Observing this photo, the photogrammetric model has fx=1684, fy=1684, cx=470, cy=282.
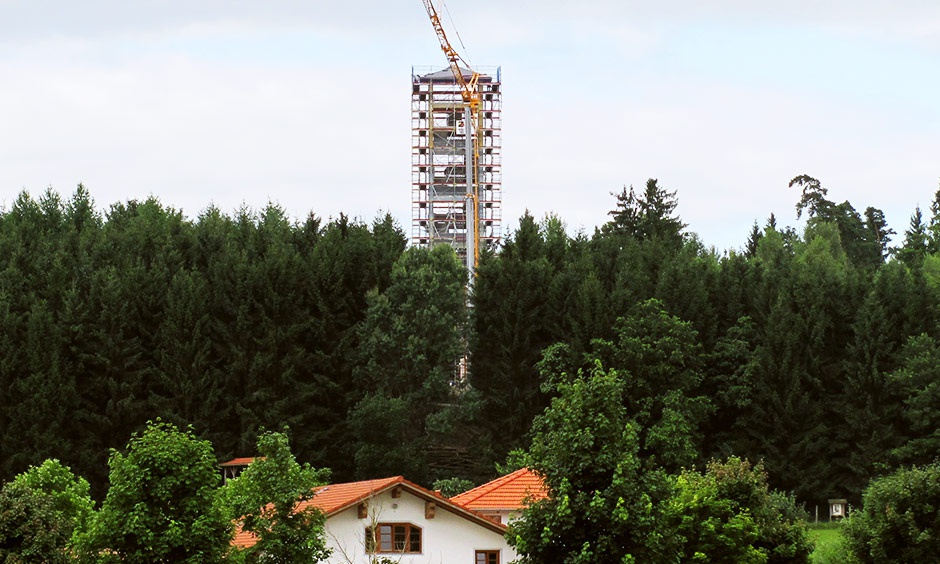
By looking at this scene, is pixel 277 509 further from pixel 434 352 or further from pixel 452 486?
pixel 434 352

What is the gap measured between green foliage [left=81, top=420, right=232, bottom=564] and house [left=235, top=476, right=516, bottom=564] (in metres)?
11.8

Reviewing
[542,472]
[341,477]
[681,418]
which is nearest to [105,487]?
[341,477]

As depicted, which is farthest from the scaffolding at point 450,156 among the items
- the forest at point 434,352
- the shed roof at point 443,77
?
the forest at point 434,352

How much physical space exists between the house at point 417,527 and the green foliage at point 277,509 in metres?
8.40

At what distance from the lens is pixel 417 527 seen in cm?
5575

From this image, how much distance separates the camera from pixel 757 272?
85.9 m

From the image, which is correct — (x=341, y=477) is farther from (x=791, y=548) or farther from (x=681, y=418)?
(x=791, y=548)

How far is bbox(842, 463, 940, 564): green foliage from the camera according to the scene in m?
47.8

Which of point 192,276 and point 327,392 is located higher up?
point 192,276

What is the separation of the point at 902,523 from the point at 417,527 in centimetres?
1604

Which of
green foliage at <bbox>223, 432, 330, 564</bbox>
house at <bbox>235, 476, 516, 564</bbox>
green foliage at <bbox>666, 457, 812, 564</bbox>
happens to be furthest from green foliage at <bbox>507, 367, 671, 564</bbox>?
house at <bbox>235, 476, 516, 564</bbox>

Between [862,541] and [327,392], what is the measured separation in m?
35.1

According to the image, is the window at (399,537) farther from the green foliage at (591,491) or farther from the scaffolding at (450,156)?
the scaffolding at (450,156)

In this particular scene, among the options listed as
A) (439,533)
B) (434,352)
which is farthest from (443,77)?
(439,533)
